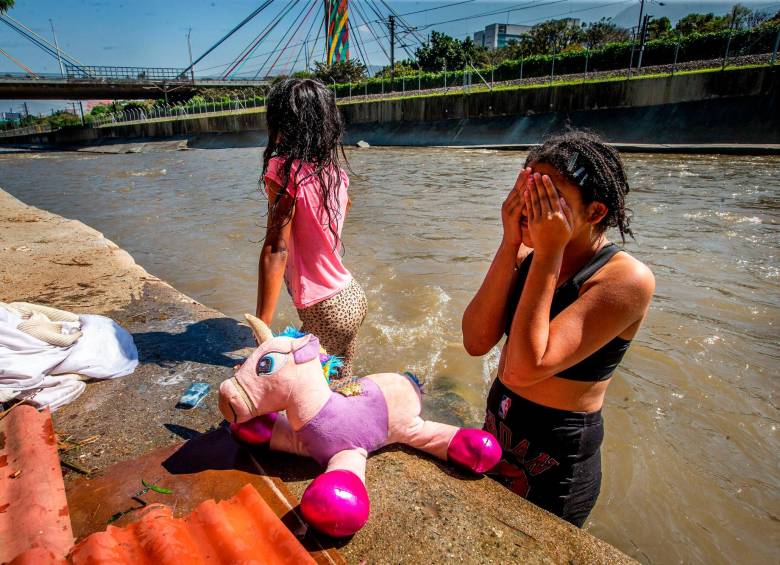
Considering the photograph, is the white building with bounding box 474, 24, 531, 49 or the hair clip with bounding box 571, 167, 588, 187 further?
the white building with bounding box 474, 24, 531, 49

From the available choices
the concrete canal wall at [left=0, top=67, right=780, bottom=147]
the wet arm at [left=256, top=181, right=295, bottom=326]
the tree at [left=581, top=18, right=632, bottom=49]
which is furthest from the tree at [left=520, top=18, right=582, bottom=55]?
the wet arm at [left=256, top=181, right=295, bottom=326]

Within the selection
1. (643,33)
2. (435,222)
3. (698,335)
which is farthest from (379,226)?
(643,33)

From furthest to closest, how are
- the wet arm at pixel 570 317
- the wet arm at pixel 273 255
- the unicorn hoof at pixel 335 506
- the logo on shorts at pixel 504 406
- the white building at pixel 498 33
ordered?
the white building at pixel 498 33 → the wet arm at pixel 273 255 → the logo on shorts at pixel 504 406 → the wet arm at pixel 570 317 → the unicorn hoof at pixel 335 506

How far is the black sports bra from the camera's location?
158 cm

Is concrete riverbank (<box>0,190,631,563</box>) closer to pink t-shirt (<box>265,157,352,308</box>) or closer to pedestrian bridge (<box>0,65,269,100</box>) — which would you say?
pink t-shirt (<box>265,157,352,308</box>)

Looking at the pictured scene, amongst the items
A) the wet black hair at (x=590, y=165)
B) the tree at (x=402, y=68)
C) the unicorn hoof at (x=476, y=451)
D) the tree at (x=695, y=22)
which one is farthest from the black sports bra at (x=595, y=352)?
the tree at (x=402, y=68)

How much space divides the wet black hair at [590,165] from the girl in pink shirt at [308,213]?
3.42ft

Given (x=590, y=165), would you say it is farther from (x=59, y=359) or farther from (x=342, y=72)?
(x=342, y=72)

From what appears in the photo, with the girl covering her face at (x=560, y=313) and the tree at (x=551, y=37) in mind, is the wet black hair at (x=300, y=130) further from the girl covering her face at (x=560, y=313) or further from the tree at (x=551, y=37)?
the tree at (x=551, y=37)

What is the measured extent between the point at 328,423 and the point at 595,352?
0.94 meters

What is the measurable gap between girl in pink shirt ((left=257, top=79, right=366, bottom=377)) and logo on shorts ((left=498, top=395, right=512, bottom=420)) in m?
0.93

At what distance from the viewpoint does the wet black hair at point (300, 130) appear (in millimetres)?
2121

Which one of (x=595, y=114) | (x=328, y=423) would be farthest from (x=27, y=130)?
(x=328, y=423)

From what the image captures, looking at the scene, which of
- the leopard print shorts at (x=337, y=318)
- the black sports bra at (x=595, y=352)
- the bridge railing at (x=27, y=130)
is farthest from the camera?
the bridge railing at (x=27, y=130)
